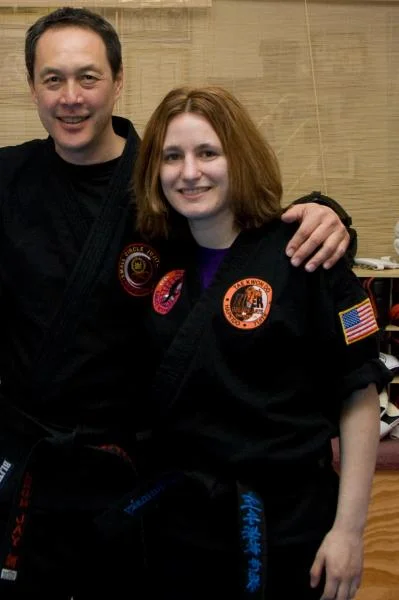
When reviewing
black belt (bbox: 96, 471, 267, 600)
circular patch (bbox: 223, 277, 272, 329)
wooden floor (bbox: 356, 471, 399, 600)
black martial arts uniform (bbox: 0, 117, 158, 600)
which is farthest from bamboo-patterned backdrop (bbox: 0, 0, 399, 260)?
black belt (bbox: 96, 471, 267, 600)

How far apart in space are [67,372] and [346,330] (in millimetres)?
532

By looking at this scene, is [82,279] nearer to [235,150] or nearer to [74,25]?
[235,150]

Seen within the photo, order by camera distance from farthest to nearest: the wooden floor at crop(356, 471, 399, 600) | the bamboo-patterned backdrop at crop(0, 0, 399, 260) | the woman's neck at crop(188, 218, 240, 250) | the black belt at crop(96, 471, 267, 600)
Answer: the bamboo-patterned backdrop at crop(0, 0, 399, 260), the wooden floor at crop(356, 471, 399, 600), the woman's neck at crop(188, 218, 240, 250), the black belt at crop(96, 471, 267, 600)

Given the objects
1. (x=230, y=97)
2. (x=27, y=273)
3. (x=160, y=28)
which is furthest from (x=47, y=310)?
(x=160, y=28)

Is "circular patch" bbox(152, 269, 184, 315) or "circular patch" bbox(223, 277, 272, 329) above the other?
"circular patch" bbox(152, 269, 184, 315)

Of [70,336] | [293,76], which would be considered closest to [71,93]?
[70,336]

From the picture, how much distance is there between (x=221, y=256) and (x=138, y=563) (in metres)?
0.63

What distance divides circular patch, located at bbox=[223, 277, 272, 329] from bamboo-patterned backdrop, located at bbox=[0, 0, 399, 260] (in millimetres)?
1669

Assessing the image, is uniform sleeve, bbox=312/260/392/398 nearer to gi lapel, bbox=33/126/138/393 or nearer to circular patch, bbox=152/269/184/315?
circular patch, bbox=152/269/184/315

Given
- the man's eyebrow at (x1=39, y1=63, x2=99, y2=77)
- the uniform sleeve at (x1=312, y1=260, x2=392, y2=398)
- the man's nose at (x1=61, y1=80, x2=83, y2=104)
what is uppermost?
the man's eyebrow at (x1=39, y1=63, x2=99, y2=77)

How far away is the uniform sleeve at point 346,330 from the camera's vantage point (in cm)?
122

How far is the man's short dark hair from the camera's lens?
1.49 metres

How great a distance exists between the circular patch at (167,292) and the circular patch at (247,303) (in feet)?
0.39

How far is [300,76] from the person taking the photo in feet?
9.17
